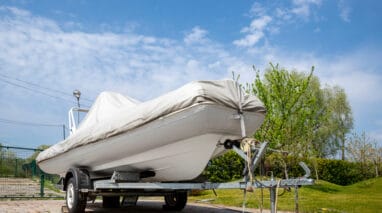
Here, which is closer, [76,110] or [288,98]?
[76,110]

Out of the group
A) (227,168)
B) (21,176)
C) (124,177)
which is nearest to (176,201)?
(124,177)

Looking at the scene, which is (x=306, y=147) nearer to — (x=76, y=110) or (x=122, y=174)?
(x=76, y=110)

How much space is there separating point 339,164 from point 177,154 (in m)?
22.7

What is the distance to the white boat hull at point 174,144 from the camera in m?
5.10

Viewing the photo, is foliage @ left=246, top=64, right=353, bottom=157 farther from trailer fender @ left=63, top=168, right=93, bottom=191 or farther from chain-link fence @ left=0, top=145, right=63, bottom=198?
trailer fender @ left=63, top=168, right=93, bottom=191

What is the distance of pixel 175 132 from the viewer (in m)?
5.27

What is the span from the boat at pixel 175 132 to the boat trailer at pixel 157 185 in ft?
0.79

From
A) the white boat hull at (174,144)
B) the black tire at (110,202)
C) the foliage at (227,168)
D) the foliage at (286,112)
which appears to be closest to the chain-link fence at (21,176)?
the black tire at (110,202)

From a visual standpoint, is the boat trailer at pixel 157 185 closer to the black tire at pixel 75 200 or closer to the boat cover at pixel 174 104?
the black tire at pixel 75 200

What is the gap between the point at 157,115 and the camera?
17.5ft

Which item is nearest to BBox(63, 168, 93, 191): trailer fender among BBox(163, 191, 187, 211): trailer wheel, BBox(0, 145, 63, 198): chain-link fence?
BBox(163, 191, 187, 211): trailer wheel

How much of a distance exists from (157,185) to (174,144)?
0.77 m

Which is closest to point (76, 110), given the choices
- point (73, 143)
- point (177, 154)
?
point (73, 143)

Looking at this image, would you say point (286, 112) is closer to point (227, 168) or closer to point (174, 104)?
point (227, 168)
